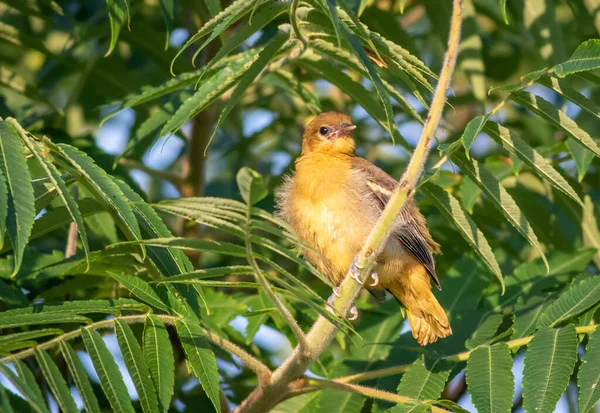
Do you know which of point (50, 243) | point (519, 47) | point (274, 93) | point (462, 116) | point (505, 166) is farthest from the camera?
point (462, 116)

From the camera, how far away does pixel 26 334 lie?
2877mm

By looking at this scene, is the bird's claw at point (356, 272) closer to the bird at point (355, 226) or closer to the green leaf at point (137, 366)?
the green leaf at point (137, 366)

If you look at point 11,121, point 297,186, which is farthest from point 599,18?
point 11,121

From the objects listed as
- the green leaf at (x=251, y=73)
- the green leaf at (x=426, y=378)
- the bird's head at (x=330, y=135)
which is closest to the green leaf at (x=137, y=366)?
the green leaf at (x=251, y=73)

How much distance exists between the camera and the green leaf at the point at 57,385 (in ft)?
8.95

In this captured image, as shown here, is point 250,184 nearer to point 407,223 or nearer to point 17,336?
point 17,336

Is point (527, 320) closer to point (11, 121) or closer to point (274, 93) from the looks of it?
point (11, 121)

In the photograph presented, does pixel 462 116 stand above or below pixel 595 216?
above

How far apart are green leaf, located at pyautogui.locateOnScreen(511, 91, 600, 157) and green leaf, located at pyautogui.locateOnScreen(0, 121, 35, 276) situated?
174 centimetres

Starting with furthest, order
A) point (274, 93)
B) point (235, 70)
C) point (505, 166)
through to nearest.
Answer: point (274, 93), point (505, 166), point (235, 70)

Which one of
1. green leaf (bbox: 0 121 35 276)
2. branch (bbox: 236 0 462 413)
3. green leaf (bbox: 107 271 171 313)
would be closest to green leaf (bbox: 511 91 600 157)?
branch (bbox: 236 0 462 413)

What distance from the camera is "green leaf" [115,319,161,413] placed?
2977mm

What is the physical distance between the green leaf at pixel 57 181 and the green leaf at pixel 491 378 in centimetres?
143

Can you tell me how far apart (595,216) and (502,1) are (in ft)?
7.15
